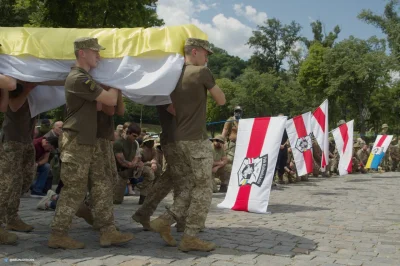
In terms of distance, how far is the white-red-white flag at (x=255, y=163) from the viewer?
7.73 m

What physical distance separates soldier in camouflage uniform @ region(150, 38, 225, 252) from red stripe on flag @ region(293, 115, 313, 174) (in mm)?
6925

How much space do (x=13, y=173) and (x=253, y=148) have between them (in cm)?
407

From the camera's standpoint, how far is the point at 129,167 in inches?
335

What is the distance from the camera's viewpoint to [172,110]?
17.7 ft

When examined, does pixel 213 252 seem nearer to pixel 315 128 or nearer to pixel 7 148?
pixel 7 148

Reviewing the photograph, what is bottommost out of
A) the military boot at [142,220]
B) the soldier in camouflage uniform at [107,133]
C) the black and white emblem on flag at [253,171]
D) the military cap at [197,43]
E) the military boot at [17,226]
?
the military boot at [17,226]

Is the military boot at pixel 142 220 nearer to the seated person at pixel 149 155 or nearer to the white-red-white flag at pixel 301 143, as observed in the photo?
the seated person at pixel 149 155

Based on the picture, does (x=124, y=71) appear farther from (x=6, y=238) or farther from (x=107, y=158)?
(x=6, y=238)

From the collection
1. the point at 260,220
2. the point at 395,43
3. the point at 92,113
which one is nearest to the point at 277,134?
the point at 260,220

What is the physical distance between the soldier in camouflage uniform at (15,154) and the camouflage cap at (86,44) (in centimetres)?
100

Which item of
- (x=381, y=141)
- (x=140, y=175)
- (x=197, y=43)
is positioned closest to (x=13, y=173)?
(x=197, y=43)

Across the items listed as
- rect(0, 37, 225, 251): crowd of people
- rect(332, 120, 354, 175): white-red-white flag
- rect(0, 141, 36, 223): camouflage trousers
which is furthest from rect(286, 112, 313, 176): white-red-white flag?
rect(0, 141, 36, 223): camouflage trousers

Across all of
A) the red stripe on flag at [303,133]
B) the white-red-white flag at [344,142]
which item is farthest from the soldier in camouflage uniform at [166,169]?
the white-red-white flag at [344,142]

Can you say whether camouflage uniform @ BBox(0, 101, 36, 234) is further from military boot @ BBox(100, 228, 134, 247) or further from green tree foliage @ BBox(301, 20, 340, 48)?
green tree foliage @ BBox(301, 20, 340, 48)
